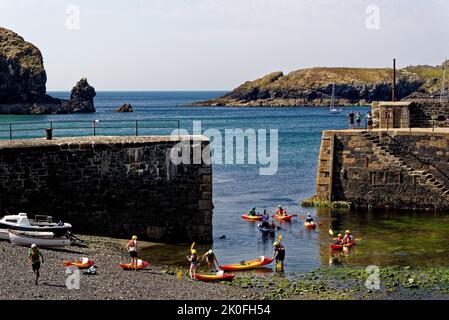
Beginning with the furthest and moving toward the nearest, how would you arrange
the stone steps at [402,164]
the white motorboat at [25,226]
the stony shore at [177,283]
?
1. the stone steps at [402,164]
2. the white motorboat at [25,226]
3. the stony shore at [177,283]

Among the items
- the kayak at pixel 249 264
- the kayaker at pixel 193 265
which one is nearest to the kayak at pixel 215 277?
the kayaker at pixel 193 265

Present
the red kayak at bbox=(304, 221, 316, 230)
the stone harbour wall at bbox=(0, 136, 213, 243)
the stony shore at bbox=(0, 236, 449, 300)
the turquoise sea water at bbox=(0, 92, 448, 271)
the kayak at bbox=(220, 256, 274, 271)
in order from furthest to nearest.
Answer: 1. the red kayak at bbox=(304, 221, 316, 230)
2. the turquoise sea water at bbox=(0, 92, 448, 271)
3. the stone harbour wall at bbox=(0, 136, 213, 243)
4. the kayak at bbox=(220, 256, 274, 271)
5. the stony shore at bbox=(0, 236, 449, 300)

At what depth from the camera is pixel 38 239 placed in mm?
27484

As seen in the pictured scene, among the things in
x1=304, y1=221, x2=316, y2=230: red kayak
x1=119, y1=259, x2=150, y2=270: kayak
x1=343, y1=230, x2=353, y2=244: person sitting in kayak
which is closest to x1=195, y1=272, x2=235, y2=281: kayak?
x1=119, y1=259, x2=150, y2=270: kayak

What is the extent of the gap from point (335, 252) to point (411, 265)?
138 inches

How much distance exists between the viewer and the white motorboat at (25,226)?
2744cm

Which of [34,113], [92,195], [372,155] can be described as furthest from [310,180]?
[34,113]

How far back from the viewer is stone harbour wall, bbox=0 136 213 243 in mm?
29734

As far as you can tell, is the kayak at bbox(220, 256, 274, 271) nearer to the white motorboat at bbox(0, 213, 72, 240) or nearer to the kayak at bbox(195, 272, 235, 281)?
the kayak at bbox(195, 272, 235, 281)

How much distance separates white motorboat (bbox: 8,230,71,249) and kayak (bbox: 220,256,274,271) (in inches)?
223

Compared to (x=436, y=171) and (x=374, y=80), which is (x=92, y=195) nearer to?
(x=436, y=171)

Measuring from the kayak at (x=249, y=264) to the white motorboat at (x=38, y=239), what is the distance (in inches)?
223

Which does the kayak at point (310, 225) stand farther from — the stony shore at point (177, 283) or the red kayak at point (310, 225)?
the stony shore at point (177, 283)
